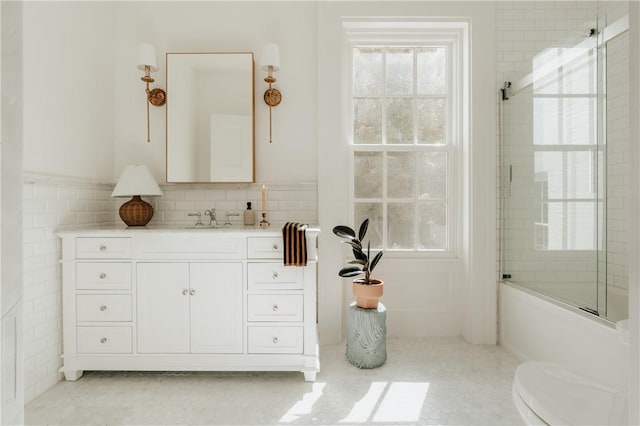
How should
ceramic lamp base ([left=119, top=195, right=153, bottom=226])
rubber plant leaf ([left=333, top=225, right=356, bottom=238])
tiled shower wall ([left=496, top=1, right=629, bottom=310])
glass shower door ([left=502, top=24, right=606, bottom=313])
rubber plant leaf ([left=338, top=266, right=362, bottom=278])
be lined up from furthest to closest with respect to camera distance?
ceramic lamp base ([left=119, top=195, right=153, bottom=226]), rubber plant leaf ([left=333, top=225, right=356, bottom=238]), rubber plant leaf ([left=338, top=266, right=362, bottom=278]), glass shower door ([left=502, top=24, right=606, bottom=313]), tiled shower wall ([left=496, top=1, right=629, bottom=310])

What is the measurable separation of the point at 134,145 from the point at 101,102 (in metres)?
0.38

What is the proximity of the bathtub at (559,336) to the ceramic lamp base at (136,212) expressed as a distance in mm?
2778

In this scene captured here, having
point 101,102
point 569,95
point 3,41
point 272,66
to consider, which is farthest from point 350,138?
point 3,41

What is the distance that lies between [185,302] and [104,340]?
56 centimetres

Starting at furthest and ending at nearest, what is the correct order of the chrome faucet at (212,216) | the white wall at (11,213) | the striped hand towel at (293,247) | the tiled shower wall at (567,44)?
the chrome faucet at (212,216) < the striped hand towel at (293,247) < the tiled shower wall at (567,44) < the white wall at (11,213)

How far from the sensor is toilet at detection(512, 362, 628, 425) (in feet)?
3.02

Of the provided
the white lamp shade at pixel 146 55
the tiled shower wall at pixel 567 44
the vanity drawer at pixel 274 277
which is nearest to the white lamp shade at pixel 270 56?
the white lamp shade at pixel 146 55

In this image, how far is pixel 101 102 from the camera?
2715mm

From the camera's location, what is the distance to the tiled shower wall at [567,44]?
183cm

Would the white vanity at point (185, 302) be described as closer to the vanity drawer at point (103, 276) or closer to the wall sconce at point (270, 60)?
the vanity drawer at point (103, 276)

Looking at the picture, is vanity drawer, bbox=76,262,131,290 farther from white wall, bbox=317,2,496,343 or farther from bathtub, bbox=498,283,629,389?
bathtub, bbox=498,283,629,389

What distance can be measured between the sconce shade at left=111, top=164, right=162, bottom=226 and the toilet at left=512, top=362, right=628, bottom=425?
2474 millimetres

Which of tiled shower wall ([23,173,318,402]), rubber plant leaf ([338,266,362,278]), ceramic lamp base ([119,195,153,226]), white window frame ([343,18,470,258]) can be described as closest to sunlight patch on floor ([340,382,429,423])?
rubber plant leaf ([338,266,362,278])

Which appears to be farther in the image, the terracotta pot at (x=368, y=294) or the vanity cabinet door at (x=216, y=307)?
the terracotta pot at (x=368, y=294)
